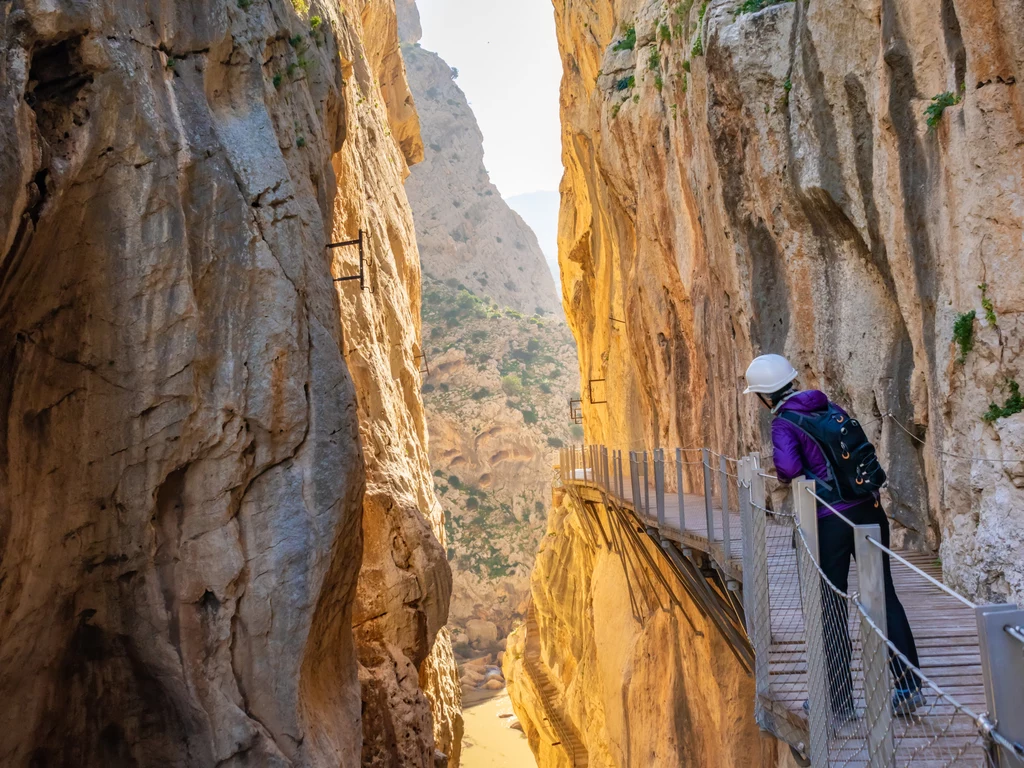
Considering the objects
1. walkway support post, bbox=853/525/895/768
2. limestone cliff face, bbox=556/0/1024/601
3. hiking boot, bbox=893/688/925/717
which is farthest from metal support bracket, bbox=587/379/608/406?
walkway support post, bbox=853/525/895/768

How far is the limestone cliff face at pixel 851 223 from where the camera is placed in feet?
22.4

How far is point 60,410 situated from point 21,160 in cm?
265

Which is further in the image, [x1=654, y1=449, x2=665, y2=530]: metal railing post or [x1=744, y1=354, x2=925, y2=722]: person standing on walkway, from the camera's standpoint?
[x1=654, y1=449, x2=665, y2=530]: metal railing post

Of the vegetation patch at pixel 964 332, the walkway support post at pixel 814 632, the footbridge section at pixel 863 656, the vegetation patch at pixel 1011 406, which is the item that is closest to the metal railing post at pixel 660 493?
the footbridge section at pixel 863 656

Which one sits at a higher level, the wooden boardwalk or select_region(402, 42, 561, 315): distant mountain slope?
select_region(402, 42, 561, 315): distant mountain slope

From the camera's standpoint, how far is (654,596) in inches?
701

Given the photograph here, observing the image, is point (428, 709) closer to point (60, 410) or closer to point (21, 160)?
point (60, 410)

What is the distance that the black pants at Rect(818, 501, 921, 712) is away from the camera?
4.24m

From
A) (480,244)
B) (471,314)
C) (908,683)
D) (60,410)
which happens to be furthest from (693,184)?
(480,244)

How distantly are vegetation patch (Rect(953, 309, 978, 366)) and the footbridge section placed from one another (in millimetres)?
1888

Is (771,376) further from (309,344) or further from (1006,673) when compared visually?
(309,344)

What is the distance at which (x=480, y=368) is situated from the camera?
2350 inches

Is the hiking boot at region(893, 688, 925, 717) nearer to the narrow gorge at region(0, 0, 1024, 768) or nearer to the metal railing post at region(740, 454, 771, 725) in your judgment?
the metal railing post at region(740, 454, 771, 725)

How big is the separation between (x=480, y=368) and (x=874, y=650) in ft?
185
